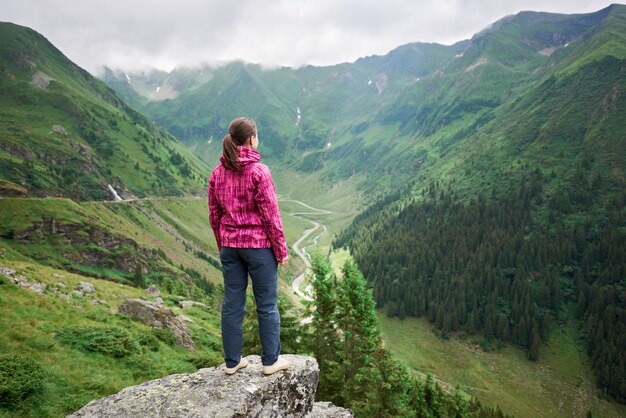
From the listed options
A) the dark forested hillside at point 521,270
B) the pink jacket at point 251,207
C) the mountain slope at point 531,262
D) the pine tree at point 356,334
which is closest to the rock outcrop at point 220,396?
the pink jacket at point 251,207

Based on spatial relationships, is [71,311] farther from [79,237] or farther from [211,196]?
[79,237]

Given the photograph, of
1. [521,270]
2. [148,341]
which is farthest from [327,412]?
[521,270]

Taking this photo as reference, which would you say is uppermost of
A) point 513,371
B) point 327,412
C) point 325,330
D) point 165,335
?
point 327,412

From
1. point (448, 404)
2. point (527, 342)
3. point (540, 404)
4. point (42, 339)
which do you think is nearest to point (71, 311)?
point (42, 339)

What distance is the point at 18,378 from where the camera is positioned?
12430 millimetres

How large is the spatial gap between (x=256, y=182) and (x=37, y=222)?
296ft

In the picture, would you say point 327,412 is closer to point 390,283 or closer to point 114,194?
point 390,283

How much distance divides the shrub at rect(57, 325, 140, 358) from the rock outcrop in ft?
31.0

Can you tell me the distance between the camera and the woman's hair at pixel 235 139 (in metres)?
8.88

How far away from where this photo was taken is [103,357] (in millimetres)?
17875

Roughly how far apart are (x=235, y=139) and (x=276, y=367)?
665cm

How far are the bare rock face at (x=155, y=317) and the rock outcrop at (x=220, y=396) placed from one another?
1773 cm

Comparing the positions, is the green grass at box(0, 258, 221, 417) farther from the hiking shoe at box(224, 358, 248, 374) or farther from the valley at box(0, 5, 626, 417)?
the hiking shoe at box(224, 358, 248, 374)

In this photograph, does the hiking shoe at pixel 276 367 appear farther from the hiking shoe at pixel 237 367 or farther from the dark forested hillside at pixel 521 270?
the dark forested hillside at pixel 521 270
